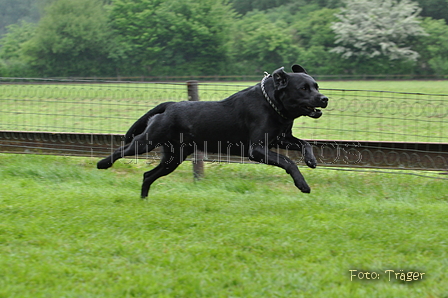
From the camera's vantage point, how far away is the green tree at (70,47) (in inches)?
1719

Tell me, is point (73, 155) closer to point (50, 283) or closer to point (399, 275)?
point (50, 283)

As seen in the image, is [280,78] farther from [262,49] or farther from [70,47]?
[70,47]

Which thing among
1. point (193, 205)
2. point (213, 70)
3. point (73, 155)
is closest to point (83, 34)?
point (213, 70)

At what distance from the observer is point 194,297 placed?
331 cm

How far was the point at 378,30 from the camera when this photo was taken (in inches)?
1588

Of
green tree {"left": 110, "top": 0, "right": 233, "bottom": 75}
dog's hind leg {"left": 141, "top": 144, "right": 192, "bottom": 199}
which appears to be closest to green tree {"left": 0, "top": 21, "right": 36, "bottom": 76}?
green tree {"left": 110, "top": 0, "right": 233, "bottom": 75}

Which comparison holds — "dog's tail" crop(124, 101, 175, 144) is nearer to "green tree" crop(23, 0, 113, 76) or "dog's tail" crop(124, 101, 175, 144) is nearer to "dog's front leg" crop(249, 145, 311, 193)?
"dog's front leg" crop(249, 145, 311, 193)

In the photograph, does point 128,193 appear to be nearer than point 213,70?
Yes

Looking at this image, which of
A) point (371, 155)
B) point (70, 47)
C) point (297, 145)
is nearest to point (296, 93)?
point (297, 145)

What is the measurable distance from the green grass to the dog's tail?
2.51 ft

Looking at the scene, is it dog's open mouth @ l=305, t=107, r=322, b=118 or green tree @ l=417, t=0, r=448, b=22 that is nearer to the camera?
dog's open mouth @ l=305, t=107, r=322, b=118

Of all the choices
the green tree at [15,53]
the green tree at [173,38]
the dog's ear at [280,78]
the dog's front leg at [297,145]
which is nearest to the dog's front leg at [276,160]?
the dog's front leg at [297,145]

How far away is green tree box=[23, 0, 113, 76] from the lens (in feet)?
143

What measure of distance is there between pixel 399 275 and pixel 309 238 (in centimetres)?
98
